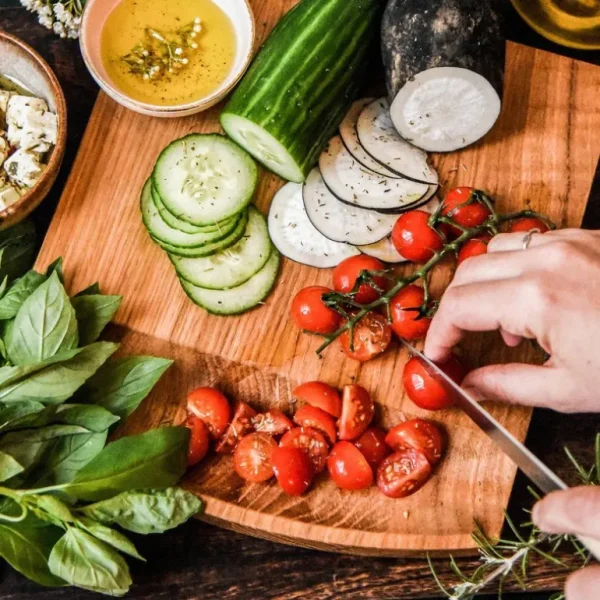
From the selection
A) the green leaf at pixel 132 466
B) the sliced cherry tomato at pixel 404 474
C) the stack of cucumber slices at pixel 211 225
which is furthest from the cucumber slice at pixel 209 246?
the sliced cherry tomato at pixel 404 474

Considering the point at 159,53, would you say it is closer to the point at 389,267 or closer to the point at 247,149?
the point at 247,149

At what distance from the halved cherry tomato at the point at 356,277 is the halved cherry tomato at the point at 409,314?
69 millimetres

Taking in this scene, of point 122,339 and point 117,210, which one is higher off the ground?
point 117,210

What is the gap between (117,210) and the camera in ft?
7.91

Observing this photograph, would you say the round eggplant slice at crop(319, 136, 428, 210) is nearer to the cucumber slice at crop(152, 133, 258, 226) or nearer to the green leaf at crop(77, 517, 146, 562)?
the cucumber slice at crop(152, 133, 258, 226)

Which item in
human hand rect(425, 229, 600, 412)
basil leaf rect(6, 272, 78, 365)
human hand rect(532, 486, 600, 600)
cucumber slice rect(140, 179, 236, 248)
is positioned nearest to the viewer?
human hand rect(532, 486, 600, 600)

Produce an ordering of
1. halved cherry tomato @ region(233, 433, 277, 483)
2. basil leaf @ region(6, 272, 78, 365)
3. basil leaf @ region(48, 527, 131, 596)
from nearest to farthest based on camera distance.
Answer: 1. basil leaf @ region(48, 527, 131, 596)
2. basil leaf @ region(6, 272, 78, 365)
3. halved cherry tomato @ region(233, 433, 277, 483)

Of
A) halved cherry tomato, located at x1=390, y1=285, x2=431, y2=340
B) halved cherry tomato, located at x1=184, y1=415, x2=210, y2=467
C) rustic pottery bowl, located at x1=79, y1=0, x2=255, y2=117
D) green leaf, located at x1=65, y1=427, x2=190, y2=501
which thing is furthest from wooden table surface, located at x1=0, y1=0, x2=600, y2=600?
rustic pottery bowl, located at x1=79, y1=0, x2=255, y2=117

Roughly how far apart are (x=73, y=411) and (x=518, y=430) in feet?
4.07

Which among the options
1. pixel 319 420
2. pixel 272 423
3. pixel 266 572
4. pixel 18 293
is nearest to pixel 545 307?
pixel 319 420

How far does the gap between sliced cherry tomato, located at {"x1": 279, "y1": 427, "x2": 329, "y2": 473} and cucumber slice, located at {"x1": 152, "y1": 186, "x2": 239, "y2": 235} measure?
63cm

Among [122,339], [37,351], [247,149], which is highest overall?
[247,149]

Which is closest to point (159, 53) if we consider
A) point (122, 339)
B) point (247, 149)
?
point (247, 149)

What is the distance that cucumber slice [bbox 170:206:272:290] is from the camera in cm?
231
